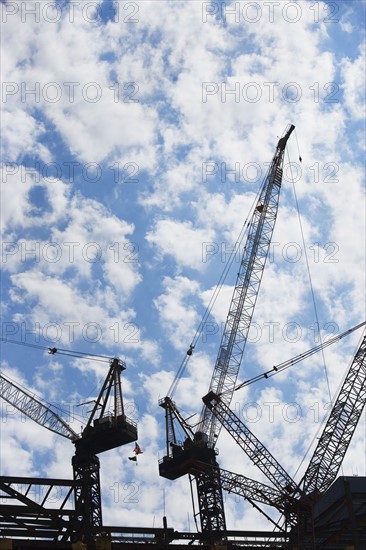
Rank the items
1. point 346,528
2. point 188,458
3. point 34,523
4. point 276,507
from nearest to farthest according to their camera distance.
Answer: point 346,528 → point 34,523 → point 276,507 → point 188,458

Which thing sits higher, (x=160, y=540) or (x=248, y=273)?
(x=248, y=273)

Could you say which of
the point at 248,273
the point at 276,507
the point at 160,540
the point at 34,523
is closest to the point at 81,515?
the point at 34,523

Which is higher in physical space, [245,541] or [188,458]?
[188,458]

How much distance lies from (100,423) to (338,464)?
2969 centimetres

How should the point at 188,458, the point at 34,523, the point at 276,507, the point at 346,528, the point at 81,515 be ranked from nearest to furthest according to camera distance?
the point at 346,528 < the point at 34,523 < the point at 81,515 < the point at 276,507 < the point at 188,458

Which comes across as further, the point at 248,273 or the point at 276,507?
the point at 248,273

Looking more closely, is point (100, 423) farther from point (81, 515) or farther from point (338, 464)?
point (338, 464)

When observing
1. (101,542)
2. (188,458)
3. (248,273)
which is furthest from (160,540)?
(248,273)

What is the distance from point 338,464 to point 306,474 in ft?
14.3

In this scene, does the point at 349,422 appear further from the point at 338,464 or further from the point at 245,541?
the point at 245,541

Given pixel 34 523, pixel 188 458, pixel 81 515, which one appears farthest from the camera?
pixel 188 458

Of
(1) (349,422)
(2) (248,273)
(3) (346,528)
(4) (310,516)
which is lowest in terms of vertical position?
(3) (346,528)

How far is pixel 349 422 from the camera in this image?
8362 centimetres

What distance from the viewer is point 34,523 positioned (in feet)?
252
